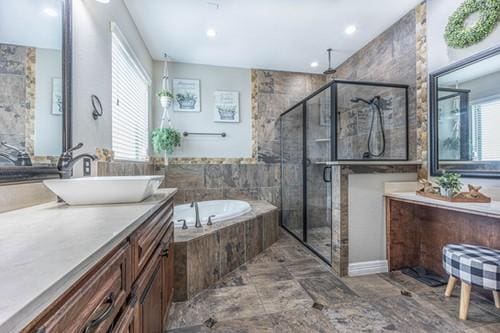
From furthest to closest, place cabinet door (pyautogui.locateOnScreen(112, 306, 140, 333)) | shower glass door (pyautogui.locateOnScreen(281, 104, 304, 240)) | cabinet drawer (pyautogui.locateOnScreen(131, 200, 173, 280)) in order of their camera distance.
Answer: shower glass door (pyautogui.locateOnScreen(281, 104, 304, 240)), cabinet drawer (pyautogui.locateOnScreen(131, 200, 173, 280)), cabinet door (pyautogui.locateOnScreen(112, 306, 140, 333))

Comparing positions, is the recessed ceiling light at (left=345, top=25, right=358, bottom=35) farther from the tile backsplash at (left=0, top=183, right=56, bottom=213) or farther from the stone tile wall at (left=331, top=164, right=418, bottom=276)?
the tile backsplash at (left=0, top=183, right=56, bottom=213)

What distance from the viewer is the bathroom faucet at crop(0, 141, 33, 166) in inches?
35.6

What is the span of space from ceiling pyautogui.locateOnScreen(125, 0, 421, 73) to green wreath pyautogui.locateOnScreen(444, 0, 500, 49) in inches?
20.3

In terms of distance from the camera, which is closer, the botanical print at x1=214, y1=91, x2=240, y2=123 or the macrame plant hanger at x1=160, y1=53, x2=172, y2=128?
the macrame plant hanger at x1=160, y1=53, x2=172, y2=128

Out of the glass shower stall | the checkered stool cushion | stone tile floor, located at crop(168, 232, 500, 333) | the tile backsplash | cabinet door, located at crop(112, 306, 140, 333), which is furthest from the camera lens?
the glass shower stall

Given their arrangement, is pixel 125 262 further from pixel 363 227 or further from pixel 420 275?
pixel 420 275

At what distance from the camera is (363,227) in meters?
2.20

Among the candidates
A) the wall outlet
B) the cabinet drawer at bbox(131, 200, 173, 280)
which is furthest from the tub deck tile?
the wall outlet

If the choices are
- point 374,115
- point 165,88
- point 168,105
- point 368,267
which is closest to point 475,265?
point 368,267

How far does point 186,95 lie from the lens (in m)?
3.57

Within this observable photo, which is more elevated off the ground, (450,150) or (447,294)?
(450,150)

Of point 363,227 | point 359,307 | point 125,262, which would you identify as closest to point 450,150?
point 363,227

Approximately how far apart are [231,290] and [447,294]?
5.65 ft

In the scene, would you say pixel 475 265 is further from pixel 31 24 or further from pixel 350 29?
pixel 31 24
